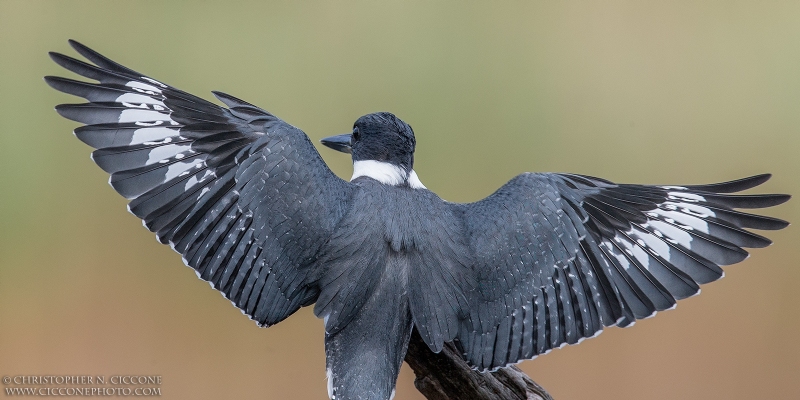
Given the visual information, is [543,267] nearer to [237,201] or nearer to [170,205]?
[237,201]

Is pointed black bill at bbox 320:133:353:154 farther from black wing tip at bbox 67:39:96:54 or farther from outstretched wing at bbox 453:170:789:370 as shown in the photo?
black wing tip at bbox 67:39:96:54

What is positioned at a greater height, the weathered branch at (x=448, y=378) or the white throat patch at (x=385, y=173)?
the white throat patch at (x=385, y=173)

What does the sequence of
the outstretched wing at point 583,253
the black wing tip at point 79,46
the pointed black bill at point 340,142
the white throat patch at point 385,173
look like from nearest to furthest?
the black wing tip at point 79,46
the outstretched wing at point 583,253
the white throat patch at point 385,173
the pointed black bill at point 340,142

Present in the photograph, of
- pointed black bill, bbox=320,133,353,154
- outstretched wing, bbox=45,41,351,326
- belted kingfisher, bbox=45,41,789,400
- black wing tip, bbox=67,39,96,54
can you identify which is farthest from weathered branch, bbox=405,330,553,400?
black wing tip, bbox=67,39,96,54

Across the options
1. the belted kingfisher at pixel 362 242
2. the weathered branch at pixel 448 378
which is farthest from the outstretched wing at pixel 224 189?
the weathered branch at pixel 448 378

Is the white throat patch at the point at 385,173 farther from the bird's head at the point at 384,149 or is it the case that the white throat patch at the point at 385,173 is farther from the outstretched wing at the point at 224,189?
the outstretched wing at the point at 224,189

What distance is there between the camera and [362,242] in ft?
7.11

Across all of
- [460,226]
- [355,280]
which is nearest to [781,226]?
[460,226]

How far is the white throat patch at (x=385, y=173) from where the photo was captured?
7.98 feet

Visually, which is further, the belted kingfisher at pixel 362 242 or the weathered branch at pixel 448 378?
the weathered branch at pixel 448 378

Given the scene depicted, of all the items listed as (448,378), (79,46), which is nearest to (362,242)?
(448,378)

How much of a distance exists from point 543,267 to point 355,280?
593mm

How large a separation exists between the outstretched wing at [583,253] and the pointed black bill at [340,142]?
0.61 metres

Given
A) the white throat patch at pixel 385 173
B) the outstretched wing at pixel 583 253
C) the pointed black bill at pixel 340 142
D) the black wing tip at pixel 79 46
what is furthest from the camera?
the pointed black bill at pixel 340 142
